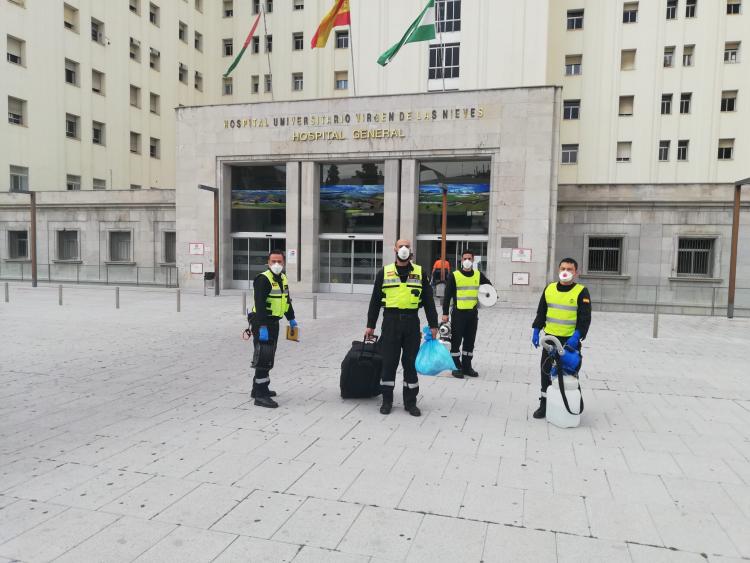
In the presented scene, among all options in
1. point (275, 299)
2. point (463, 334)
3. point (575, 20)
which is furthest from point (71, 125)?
point (463, 334)

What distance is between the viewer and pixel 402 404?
6.42 meters

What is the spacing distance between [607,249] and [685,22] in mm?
18632

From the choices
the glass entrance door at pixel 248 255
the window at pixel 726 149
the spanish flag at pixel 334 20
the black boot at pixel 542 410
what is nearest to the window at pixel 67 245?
the glass entrance door at pixel 248 255

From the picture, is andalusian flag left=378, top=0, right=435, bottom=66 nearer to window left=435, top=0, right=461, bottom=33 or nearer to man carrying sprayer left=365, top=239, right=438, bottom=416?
window left=435, top=0, right=461, bottom=33

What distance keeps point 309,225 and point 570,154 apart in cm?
1913

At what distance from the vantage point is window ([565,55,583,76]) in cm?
3259

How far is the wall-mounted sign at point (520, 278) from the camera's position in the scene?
1970cm

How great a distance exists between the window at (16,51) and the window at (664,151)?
3696 centimetres

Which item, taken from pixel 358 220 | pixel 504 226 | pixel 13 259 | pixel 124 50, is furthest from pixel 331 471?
pixel 124 50

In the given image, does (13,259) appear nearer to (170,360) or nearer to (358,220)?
(358,220)

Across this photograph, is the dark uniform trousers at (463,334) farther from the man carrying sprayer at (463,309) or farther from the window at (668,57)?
the window at (668,57)

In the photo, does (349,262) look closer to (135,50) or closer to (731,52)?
(135,50)

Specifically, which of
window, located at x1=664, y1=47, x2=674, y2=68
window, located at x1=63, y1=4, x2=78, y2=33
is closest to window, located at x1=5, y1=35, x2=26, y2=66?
window, located at x1=63, y1=4, x2=78, y2=33

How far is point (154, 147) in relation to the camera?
38.5 m
